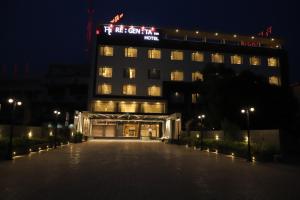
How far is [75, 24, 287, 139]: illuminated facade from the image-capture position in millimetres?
56625

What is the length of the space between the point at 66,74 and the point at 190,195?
69767 millimetres

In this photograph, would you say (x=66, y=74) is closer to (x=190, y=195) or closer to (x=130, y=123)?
(x=130, y=123)

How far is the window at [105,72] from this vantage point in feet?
188

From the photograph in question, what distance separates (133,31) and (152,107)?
1602cm

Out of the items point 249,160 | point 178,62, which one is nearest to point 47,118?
point 178,62

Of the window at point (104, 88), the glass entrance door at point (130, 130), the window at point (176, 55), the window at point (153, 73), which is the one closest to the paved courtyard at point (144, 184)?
the window at point (104, 88)

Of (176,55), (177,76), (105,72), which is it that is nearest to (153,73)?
(177,76)

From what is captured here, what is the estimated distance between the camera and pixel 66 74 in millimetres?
73875

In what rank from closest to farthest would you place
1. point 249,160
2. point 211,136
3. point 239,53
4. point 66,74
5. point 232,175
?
point 232,175 → point 249,160 → point 211,136 → point 239,53 → point 66,74

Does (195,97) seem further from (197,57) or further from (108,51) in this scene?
(108,51)

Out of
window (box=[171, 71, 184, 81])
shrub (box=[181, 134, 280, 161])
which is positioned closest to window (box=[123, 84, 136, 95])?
window (box=[171, 71, 184, 81])

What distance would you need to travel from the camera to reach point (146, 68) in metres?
59.0

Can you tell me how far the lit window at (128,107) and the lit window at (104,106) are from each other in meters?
1.62

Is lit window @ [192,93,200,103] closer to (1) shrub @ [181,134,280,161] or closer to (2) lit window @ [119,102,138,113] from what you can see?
(2) lit window @ [119,102,138,113]
